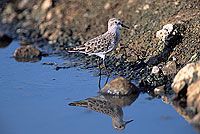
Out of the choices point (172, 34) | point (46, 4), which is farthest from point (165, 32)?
point (46, 4)

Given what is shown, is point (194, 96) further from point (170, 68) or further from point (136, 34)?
point (136, 34)

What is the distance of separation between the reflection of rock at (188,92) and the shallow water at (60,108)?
220mm

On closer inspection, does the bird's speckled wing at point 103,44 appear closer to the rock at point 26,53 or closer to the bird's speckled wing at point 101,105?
the bird's speckled wing at point 101,105

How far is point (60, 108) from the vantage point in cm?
745

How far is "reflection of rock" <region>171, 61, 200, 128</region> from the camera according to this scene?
6.68 m

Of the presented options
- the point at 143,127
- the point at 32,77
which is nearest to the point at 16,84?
the point at 32,77

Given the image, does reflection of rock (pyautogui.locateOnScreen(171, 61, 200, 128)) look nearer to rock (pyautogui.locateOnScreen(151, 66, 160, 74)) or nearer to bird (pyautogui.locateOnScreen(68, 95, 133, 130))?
rock (pyautogui.locateOnScreen(151, 66, 160, 74))

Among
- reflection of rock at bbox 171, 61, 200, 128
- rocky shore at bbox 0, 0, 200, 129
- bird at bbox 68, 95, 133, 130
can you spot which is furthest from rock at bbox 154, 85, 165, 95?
bird at bbox 68, 95, 133, 130

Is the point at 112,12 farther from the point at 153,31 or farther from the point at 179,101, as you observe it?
the point at 179,101

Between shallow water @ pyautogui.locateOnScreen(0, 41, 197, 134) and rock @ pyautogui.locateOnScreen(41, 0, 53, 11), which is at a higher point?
rock @ pyautogui.locateOnScreen(41, 0, 53, 11)

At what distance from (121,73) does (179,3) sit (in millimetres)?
3570

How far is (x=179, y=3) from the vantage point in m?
11.0

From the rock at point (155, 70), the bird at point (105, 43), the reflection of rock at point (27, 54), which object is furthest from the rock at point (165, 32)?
the reflection of rock at point (27, 54)

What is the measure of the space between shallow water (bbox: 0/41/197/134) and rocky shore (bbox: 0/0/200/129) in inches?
22.1
